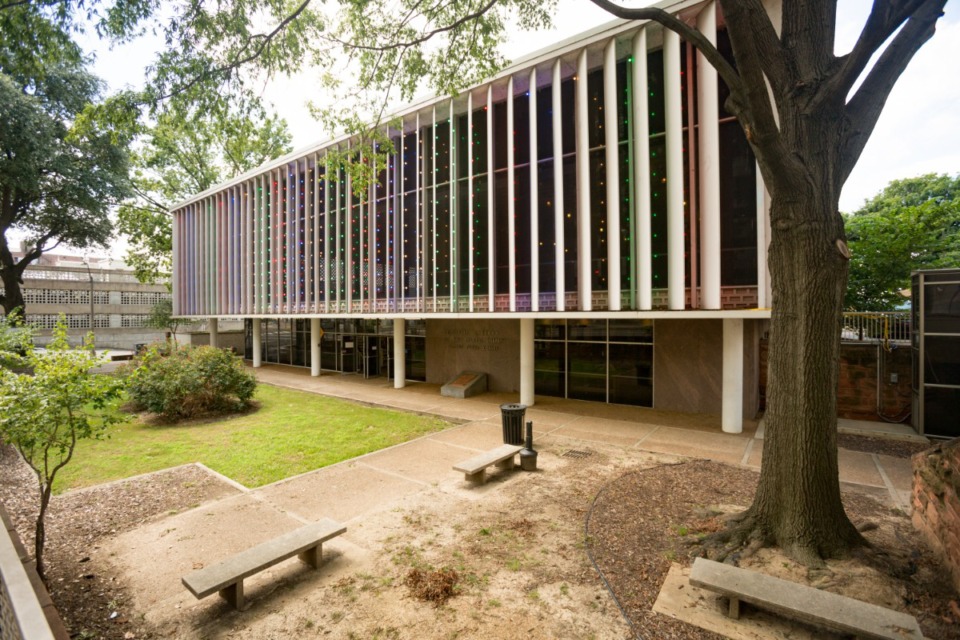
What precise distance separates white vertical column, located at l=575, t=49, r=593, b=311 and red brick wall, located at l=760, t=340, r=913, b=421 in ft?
22.0

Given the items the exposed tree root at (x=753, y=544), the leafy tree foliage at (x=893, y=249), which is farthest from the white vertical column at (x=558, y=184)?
the leafy tree foliage at (x=893, y=249)

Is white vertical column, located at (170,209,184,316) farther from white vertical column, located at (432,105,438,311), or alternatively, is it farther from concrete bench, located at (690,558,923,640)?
concrete bench, located at (690,558,923,640)

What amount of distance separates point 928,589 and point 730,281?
7.28 meters

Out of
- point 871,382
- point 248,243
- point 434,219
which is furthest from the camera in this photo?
point 248,243

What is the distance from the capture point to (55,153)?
24812 millimetres

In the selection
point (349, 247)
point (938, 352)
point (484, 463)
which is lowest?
point (484, 463)

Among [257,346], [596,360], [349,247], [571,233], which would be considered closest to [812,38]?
[571,233]

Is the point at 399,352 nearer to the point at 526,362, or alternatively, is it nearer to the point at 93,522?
the point at 526,362

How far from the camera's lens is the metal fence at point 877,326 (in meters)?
13.8

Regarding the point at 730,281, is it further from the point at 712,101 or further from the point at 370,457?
the point at 370,457

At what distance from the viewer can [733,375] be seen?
10.7 metres

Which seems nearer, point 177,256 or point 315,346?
point 315,346

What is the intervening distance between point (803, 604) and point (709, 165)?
9407 millimetres

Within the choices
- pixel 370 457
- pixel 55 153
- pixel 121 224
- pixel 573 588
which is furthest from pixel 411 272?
pixel 121 224
